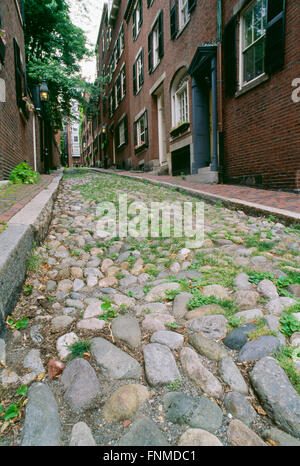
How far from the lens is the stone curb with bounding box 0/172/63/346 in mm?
1722

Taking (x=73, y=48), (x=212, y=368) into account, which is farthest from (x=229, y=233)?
(x=73, y=48)

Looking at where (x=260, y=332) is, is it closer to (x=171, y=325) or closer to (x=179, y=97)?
(x=171, y=325)

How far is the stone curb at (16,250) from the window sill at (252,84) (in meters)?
5.47

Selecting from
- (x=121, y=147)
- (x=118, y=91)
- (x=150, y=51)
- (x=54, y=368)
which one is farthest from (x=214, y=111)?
(x=118, y=91)

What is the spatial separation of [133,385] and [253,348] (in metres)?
0.65

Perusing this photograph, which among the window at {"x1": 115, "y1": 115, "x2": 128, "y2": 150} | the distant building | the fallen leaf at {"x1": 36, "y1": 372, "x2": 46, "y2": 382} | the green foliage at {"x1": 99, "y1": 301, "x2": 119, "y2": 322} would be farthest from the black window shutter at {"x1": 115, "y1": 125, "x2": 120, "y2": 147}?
the distant building

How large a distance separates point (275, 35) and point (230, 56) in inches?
72.0

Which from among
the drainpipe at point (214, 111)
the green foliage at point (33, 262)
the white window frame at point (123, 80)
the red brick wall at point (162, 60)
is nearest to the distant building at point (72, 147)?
the red brick wall at point (162, 60)

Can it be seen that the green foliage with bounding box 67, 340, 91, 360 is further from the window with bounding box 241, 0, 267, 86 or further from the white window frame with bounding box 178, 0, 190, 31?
the white window frame with bounding box 178, 0, 190, 31

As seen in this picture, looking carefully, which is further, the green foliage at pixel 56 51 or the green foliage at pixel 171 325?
the green foliage at pixel 56 51

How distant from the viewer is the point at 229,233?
3.42 m

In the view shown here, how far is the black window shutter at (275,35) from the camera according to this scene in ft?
17.9

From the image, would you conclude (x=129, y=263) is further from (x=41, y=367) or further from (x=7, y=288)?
(x=41, y=367)

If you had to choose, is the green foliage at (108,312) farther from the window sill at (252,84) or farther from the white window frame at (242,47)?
the white window frame at (242,47)
